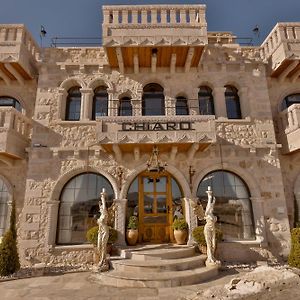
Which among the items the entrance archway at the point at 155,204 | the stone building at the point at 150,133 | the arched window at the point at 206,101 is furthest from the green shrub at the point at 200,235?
the arched window at the point at 206,101

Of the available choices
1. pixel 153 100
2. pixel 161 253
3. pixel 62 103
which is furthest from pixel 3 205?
pixel 153 100

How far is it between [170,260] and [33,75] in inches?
400

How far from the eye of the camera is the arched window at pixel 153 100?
458 inches

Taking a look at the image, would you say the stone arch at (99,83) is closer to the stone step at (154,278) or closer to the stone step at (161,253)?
the stone step at (161,253)

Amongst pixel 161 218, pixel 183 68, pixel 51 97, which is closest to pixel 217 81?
pixel 183 68

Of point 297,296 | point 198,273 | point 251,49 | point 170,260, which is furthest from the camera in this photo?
point 251,49

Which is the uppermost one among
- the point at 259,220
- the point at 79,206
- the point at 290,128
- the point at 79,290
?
the point at 290,128

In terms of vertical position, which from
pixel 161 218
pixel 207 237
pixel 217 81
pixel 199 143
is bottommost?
pixel 207 237

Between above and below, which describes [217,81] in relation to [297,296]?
above

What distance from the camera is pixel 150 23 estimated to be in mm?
11328

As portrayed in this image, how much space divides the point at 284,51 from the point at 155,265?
10250mm

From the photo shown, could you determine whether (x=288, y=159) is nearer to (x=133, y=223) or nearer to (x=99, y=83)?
(x=133, y=223)

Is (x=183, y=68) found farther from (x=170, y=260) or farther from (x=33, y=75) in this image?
(x=170, y=260)

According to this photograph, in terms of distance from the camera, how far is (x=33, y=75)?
38.7 ft
